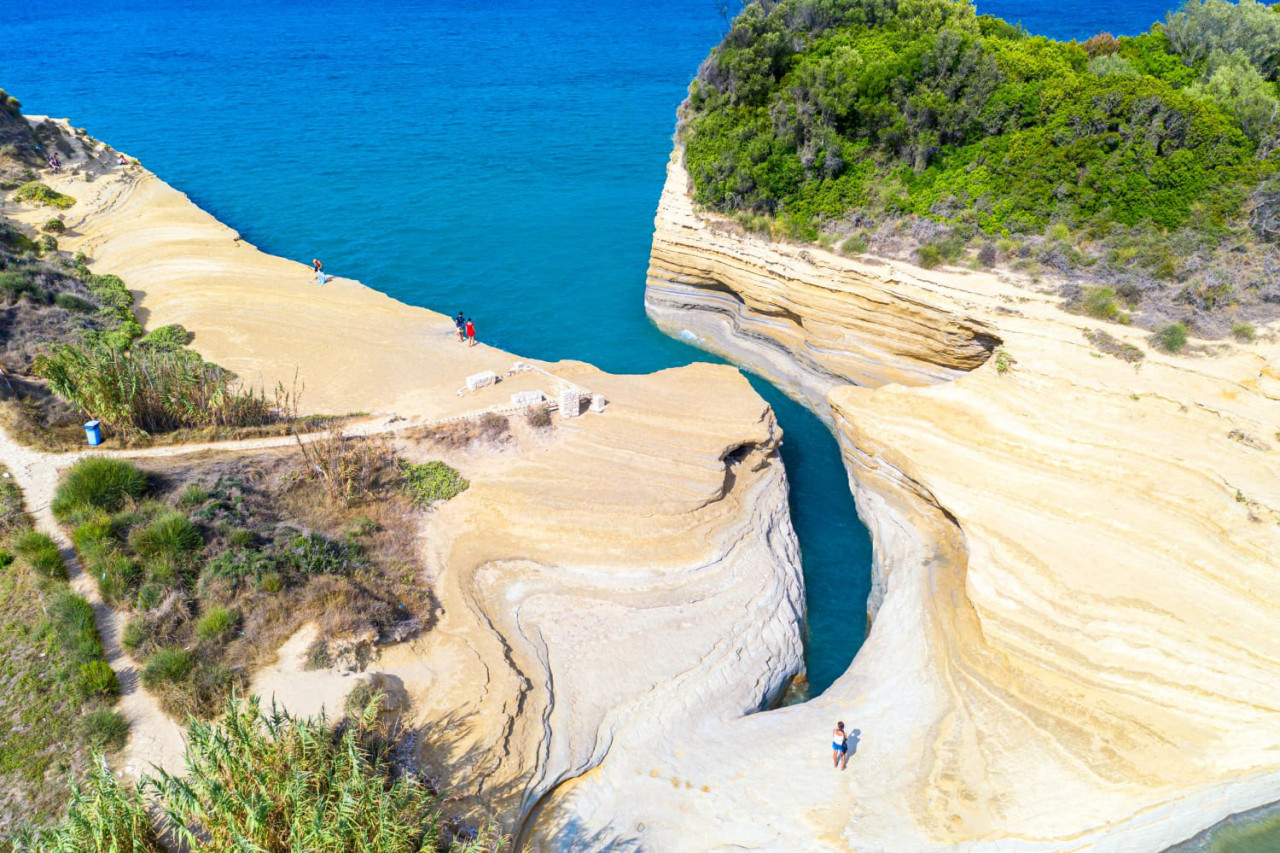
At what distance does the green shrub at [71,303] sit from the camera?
97.0 feet

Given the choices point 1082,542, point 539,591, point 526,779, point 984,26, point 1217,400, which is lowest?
point 526,779

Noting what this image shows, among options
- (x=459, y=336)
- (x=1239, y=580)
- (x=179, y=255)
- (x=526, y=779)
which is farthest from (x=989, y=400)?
(x=179, y=255)

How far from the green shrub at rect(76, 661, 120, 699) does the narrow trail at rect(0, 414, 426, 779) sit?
218 millimetres

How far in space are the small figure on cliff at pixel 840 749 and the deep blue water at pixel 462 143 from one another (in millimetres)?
3857

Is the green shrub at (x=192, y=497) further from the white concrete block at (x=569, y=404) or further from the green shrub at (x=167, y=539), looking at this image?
the white concrete block at (x=569, y=404)

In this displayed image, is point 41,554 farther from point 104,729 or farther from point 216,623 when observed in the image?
point 104,729

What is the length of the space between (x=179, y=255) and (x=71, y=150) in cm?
1970

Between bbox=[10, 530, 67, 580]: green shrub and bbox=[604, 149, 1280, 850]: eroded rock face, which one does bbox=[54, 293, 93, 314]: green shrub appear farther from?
bbox=[604, 149, 1280, 850]: eroded rock face

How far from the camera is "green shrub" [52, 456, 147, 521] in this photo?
1720 cm

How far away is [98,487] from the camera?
1752cm

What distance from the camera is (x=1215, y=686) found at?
52.2ft

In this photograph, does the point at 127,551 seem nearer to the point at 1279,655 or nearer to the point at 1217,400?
the point at 1279,655

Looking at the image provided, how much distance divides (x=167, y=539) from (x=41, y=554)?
2539 millimetres

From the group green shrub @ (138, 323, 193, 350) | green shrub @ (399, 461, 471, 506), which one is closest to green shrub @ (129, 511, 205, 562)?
green shrub @ (399, 461, 471, 506)
